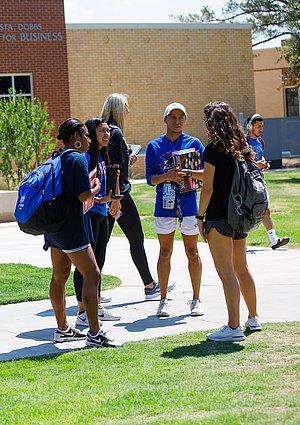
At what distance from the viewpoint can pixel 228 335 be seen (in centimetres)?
684

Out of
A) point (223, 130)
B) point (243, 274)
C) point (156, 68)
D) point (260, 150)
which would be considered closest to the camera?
point (223, 130)

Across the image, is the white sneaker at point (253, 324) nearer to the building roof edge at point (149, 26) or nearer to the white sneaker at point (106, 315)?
the white sneaker at point (106, 315)

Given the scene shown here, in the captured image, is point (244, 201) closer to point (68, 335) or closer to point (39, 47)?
point (68, 335)

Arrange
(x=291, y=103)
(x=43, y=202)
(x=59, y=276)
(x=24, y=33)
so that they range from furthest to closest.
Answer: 1. (x=291, y=103)
2. (x=24, y=33)
3. (x=59, y=276)
4. (x=43, y=202)

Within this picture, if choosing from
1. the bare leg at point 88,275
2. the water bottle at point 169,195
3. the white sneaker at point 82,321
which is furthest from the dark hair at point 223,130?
the white sneaker at point 82,321

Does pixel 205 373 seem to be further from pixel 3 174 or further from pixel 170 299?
pixel 3 174

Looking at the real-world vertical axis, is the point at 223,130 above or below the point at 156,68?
below

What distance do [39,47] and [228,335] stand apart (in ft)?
84.6

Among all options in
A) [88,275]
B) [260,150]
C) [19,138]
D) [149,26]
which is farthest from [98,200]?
[149,26]

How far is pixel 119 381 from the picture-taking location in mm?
5840

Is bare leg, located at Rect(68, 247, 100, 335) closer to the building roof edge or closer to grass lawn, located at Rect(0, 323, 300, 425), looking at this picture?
grass lawn, located at Rect(0, 323, 300, 425)

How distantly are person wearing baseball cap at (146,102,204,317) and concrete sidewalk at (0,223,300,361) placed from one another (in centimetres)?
36

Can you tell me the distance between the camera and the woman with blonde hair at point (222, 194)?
6793 mm

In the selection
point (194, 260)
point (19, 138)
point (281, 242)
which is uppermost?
point (19, 138)
